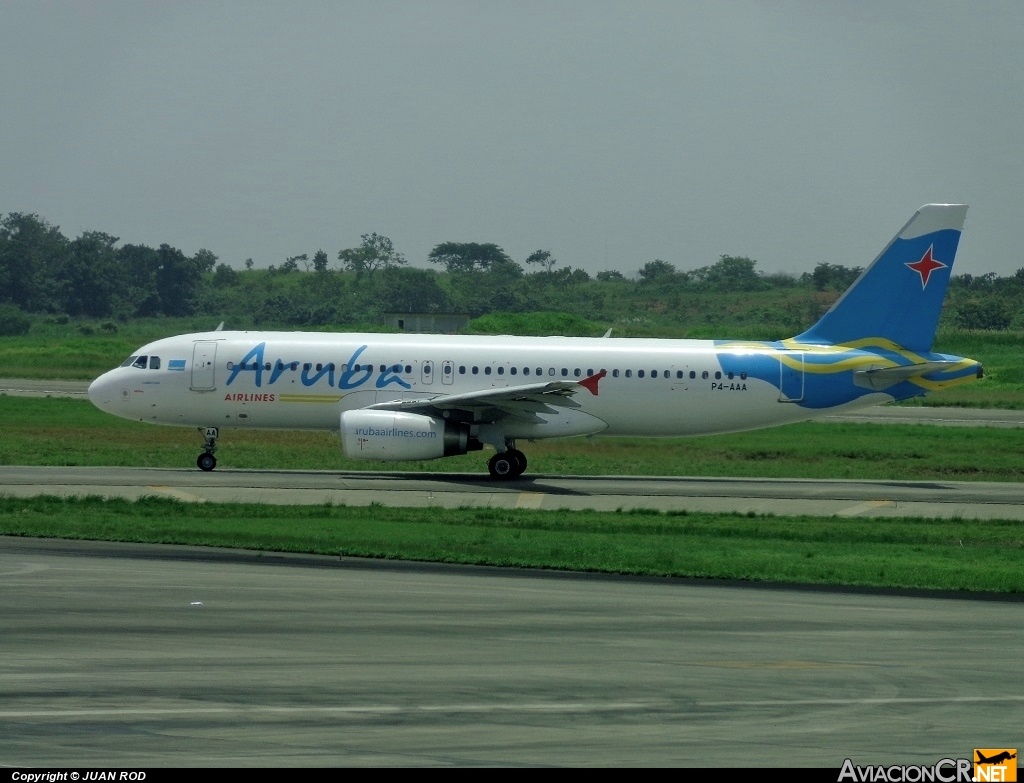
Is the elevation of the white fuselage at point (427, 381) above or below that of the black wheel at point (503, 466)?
above

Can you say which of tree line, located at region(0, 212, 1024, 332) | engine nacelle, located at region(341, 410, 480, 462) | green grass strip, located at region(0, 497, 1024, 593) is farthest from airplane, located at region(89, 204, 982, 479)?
tree line, located at region(0, 212, 1024, 332)

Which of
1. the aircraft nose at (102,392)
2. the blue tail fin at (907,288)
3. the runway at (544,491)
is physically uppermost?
the blue tail fin at (907,288)

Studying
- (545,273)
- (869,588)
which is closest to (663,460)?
(869,588)

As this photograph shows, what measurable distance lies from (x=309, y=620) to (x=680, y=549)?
842cm

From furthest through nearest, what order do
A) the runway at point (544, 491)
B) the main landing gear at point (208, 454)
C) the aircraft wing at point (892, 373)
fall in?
the aircraft wing at point (892, 373), the main landing gear at point (208, 454), the runway at point (544, 491)

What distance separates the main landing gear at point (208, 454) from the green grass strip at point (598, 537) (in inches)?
291

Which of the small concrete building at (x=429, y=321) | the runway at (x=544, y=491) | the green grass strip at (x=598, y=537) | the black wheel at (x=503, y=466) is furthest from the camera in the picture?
the small concrete building at (x=429, y=321)

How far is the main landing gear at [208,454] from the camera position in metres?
33.4

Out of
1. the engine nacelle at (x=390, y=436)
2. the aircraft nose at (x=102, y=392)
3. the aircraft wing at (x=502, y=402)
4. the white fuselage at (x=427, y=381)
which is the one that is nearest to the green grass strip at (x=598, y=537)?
the engine nacelle at (x=390, y=436)

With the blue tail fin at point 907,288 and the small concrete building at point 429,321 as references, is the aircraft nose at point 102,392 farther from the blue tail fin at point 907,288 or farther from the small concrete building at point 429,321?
the small concrete building at point 429,321

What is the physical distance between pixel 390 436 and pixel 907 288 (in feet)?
46.3

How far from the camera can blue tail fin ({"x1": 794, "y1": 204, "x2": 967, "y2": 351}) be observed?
114 ft

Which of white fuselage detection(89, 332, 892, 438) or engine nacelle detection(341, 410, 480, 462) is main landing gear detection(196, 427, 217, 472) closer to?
white fuselage detection(89, 332, 892, 438)

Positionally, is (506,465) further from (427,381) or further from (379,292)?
(379,292)
